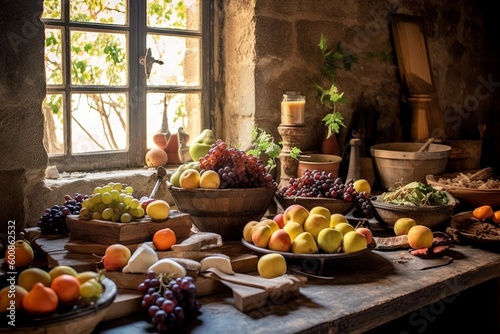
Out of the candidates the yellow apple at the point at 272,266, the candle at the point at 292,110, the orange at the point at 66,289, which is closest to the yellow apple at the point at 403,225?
the yellow apple at the point at 272,266

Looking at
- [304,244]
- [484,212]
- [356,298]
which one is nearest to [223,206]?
[304,244]

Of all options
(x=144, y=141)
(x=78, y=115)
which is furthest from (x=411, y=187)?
(x=78, y=115)

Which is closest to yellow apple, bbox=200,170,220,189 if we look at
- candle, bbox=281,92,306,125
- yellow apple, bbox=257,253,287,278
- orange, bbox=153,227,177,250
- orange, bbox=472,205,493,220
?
orange, bbox=153,227,177,250

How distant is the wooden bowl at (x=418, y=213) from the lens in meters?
2.13

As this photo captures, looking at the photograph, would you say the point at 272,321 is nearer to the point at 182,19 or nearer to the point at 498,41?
the point at 182,19

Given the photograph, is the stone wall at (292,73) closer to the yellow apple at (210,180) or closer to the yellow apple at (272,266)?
the yellow apple at (210,180)

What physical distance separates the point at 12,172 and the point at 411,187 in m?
1.56

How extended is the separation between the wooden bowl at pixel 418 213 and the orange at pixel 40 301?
138cm

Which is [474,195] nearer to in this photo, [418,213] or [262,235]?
[418,213]

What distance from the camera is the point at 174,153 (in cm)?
284

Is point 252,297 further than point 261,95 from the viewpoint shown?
No

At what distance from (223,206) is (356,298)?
0.59 meters

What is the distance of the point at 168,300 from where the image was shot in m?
1.31

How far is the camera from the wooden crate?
5.50 ft
